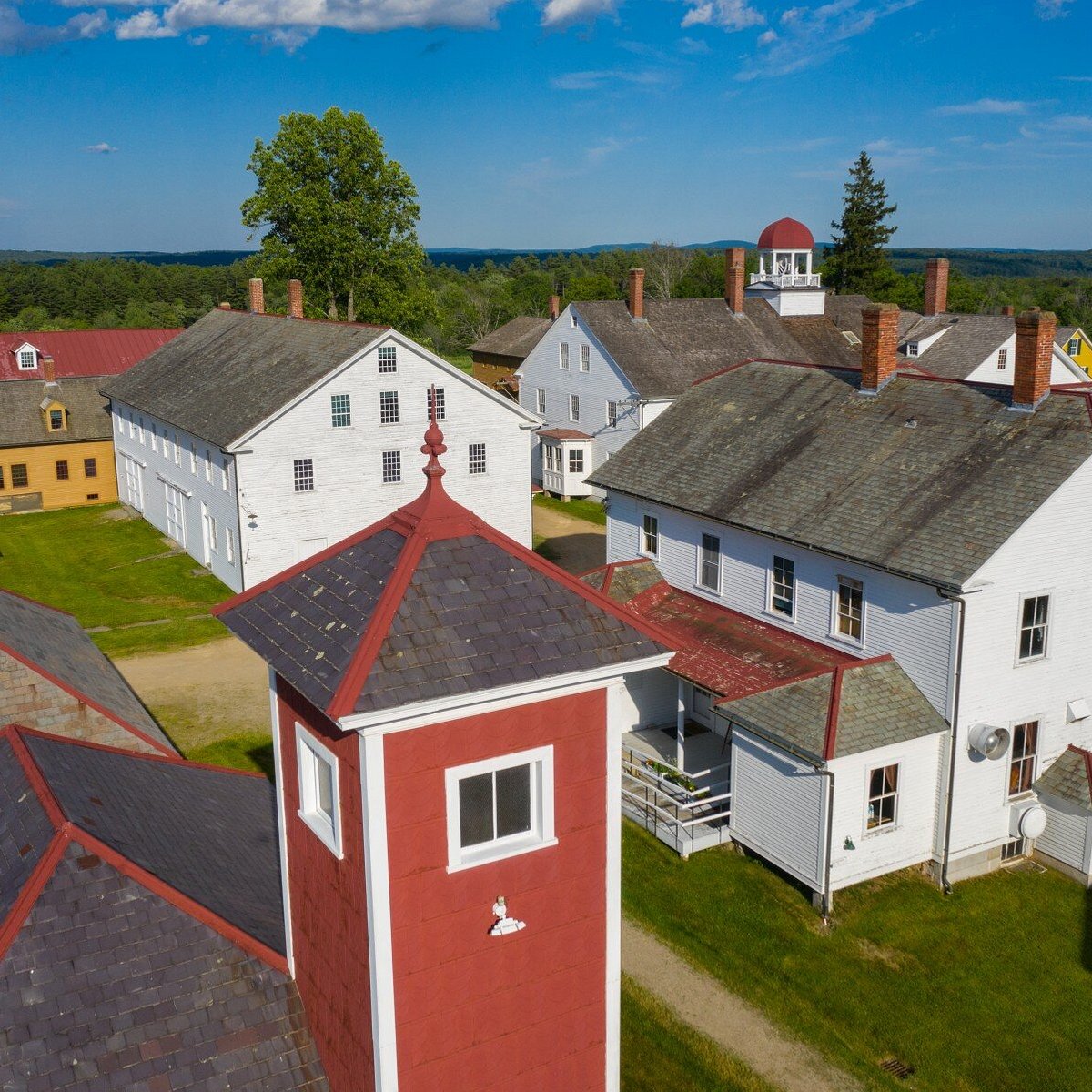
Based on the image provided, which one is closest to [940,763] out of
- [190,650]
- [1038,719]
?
[1038,719]

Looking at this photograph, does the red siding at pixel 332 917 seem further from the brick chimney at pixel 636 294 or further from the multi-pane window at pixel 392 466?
the brick chimney at pixel 636 294

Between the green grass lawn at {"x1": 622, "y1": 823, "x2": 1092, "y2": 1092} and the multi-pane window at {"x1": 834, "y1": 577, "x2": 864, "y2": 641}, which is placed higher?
the multi-pane window at {"x1": 834, "y1": 577, "x2": 864, "y2": 641}

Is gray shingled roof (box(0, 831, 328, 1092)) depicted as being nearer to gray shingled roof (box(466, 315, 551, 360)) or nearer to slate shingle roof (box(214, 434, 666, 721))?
slate shingle roof (box(214, 434, 666, 721))

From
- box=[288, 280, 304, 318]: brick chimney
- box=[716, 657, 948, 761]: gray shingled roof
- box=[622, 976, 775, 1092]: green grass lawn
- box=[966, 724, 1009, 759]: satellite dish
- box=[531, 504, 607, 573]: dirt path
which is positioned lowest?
box=[622, 976, 775, 1092]: green grass lawn

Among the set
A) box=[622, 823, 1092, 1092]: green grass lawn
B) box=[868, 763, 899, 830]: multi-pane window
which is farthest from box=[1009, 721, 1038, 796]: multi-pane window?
box=[868, 763, 899, 830]: multi-pane window

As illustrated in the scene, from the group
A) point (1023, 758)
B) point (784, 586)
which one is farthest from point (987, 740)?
point (784, 586)

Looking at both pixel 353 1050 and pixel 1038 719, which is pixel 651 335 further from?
pixel 353 1050
